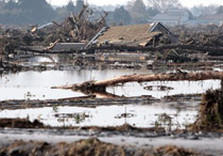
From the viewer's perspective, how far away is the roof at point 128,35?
40.6 meters

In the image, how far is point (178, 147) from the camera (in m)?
9.01

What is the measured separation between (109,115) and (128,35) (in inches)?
1152

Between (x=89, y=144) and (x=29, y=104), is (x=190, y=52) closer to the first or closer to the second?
(x=29, y=104)

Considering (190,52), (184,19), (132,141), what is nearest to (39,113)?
(132,141)

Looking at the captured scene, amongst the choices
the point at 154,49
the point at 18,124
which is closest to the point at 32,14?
the point at 154,49

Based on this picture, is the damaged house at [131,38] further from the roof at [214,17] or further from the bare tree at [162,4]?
the bare tree at [162,4]

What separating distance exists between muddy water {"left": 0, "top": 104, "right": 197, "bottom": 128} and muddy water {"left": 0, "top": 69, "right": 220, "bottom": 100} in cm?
280

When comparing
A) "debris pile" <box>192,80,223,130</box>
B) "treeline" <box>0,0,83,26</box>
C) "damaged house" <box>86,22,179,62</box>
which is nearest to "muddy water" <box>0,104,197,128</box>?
"debris pile" <box>192,80,223,130</box>

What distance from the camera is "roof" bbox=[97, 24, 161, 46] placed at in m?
40.6

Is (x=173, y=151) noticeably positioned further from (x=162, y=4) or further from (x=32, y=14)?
(x=162, y=4)

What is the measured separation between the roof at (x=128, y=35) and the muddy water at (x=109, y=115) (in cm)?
2331

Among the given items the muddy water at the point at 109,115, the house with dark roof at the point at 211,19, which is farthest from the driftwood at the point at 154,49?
the house with dark roof at the point at 211,19

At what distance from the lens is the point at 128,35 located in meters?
43.7

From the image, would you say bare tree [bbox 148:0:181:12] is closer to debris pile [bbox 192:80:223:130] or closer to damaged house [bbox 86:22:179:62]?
damaged house [bbox 86:22:179:62]
